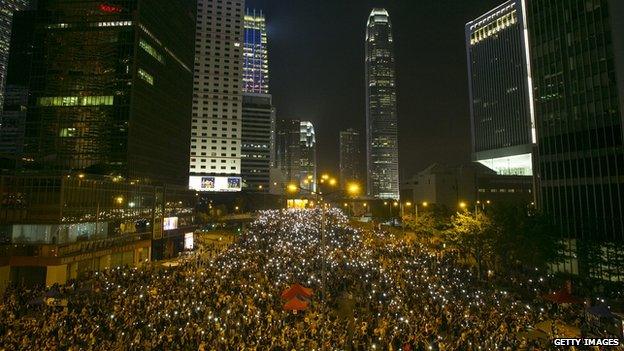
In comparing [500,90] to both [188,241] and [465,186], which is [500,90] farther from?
[188,241]

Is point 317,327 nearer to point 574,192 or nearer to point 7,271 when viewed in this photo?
point 7,271

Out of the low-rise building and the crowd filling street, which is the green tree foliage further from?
the low-rise building

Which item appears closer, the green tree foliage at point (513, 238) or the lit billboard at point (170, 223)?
the green tree foliage at point (513, 238)

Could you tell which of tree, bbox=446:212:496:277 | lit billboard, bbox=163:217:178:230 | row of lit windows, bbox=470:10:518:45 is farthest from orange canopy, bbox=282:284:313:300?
row of lit windows, bbox=470:10:518:45

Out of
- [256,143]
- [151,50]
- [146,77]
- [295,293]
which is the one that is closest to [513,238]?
[295,293]

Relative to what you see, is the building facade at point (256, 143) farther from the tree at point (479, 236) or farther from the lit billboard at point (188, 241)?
the tree at point (479, 236)

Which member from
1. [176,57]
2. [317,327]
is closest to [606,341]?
[317,327]

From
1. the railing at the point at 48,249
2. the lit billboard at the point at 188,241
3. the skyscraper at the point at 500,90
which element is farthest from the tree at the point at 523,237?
the skyscraper at the point at 500,90
